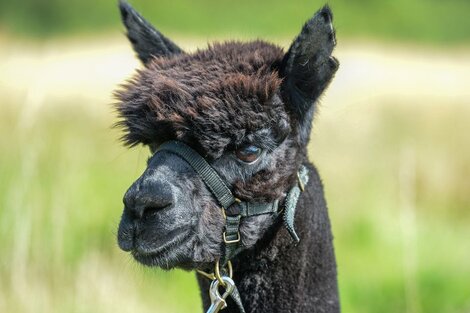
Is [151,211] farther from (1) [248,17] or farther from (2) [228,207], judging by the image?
(1) [248,17]

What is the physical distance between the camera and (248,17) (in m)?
26.4

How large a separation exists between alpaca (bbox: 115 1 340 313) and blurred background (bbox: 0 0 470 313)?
734 millimetres

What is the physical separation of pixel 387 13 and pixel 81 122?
16.8 meters

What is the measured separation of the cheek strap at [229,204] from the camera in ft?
13.2

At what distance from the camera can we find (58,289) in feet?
23.3

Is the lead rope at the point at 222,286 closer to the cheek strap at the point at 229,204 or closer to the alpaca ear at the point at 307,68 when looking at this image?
the cheek strap at the point at 229,204

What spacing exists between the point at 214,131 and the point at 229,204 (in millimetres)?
333

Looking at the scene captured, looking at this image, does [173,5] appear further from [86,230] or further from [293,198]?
[293,198]

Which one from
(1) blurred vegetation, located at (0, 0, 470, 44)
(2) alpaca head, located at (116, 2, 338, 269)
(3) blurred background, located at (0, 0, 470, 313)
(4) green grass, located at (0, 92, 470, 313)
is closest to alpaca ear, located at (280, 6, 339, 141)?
(2) alpaca head, located at (116, 2, 338, 269)

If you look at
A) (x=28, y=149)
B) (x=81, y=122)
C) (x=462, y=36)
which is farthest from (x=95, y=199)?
(x=462, y=36)

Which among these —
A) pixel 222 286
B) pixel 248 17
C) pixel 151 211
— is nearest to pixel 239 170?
pixel 151 211

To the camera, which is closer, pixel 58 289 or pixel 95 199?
pixel 58 289

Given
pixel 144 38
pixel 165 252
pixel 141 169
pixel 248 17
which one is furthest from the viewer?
pixel 248 17

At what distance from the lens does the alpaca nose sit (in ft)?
12.6
